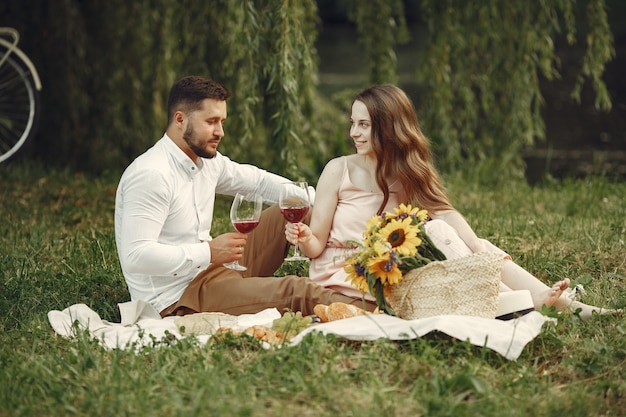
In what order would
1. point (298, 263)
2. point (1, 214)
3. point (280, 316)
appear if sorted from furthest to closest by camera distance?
point (1, 214) → point (298, 263) → point (280, 316)

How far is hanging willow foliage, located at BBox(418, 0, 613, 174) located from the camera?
22.9ft

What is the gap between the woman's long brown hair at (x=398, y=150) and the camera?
14.1ft

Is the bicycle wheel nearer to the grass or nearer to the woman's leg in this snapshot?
the grass

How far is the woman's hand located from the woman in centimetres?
5

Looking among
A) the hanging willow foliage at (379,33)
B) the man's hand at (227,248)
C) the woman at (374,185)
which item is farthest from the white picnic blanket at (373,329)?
the hanging willow foliage at (379,33)

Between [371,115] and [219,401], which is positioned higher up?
[371,115]

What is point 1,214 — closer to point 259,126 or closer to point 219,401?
point 259,126

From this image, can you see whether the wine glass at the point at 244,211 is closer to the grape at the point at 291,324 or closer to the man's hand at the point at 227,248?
the man's hand at the point at 227,248

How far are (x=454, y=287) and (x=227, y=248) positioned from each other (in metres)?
0.96

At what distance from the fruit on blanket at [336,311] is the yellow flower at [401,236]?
336mm

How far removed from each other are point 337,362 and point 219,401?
557mm

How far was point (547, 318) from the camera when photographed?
3.81 meters

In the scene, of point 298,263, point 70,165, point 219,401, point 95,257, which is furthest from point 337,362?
point 70,165

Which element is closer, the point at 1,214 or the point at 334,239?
the point at 334,239
